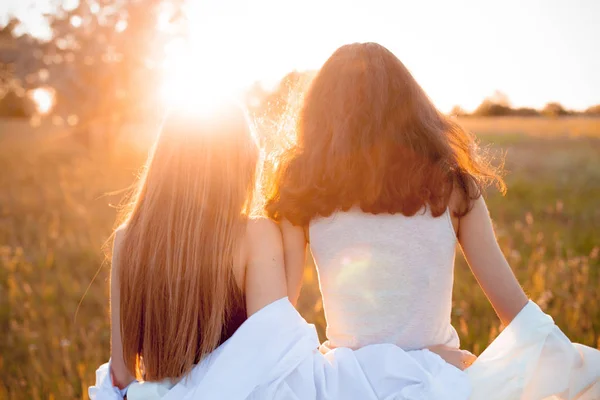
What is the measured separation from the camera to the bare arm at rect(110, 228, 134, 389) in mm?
2051

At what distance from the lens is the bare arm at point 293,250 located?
2.13 metres

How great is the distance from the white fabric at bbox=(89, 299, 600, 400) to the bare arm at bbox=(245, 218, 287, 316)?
0.06m

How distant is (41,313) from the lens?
4648 millimetres

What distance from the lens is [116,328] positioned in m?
2.12

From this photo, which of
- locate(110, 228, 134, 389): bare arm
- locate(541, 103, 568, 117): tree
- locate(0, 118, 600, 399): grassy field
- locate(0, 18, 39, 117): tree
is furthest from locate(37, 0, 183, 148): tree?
locate(541, 103, 568, 117): tree

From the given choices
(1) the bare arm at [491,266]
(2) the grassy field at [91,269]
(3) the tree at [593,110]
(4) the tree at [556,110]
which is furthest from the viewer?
(4) the tree at [556,110]

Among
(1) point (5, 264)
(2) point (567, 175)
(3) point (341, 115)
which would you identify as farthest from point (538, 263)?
(2) point (567, 175)

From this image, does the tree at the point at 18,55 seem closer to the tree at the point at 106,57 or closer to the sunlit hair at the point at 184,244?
the tree at the point at 106,57

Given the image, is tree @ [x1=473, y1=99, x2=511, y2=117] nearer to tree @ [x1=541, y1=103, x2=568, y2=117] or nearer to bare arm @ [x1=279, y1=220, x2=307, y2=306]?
tree @ [x1=541, y1=103, x2=568, y2=117]

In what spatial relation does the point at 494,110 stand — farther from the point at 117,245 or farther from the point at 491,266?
the point at 117,245

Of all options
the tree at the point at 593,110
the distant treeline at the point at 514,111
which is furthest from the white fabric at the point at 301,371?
the distant treeline at the point at 514,111

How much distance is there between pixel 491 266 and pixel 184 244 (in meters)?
1.11

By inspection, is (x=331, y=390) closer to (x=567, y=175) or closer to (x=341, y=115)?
(x=341, y=115)

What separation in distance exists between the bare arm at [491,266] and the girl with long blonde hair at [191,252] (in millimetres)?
689
